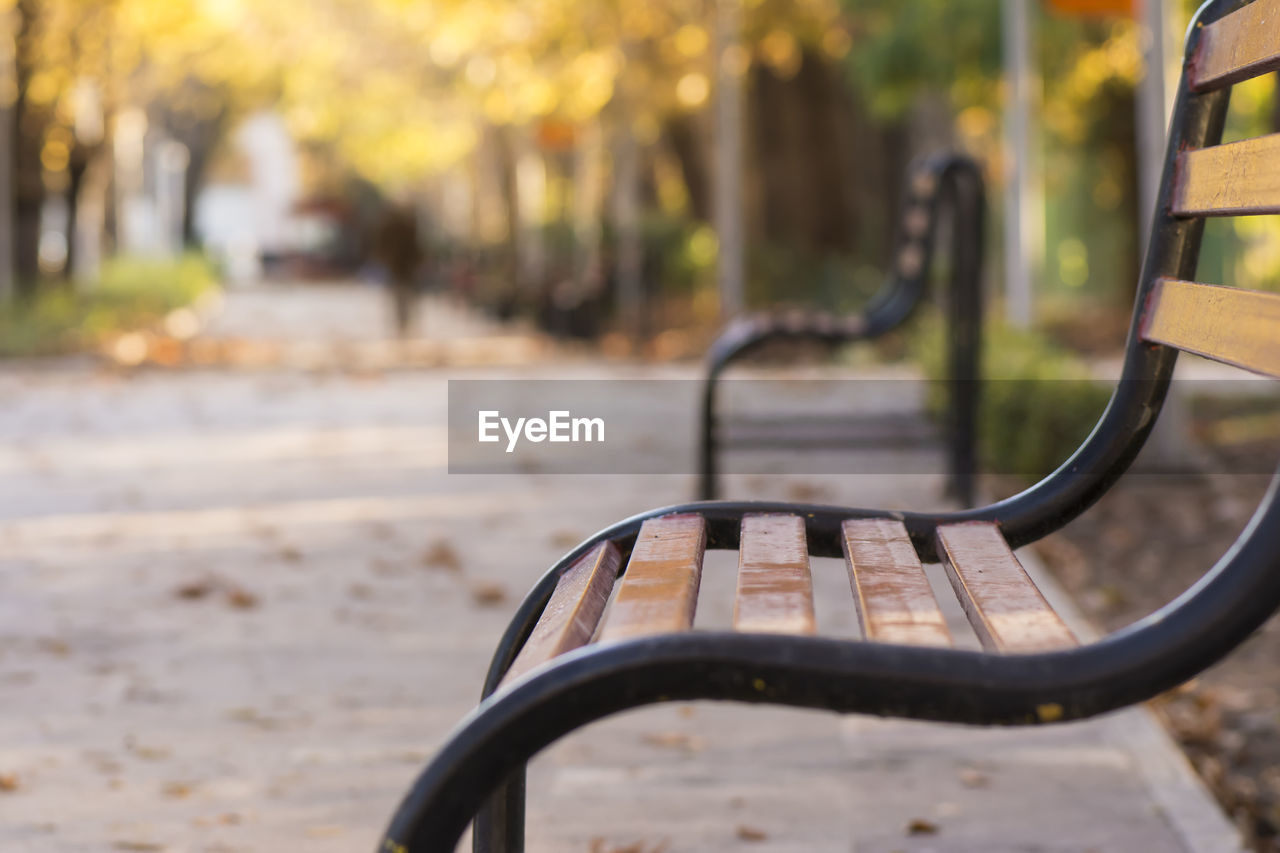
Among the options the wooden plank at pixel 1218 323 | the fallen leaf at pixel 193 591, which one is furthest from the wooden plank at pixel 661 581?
the fallen leaf at pixel 193 591

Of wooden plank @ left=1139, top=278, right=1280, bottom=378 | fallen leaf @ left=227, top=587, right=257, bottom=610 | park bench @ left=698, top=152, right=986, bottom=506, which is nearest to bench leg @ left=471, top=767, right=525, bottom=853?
wooden plank @ left=1139, top=278, right=1280, bottom=378

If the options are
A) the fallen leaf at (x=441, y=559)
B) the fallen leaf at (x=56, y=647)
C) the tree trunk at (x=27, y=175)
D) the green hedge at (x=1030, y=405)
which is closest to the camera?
the fallen leaf at (x=56, y=647)

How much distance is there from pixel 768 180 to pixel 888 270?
9.66 ft

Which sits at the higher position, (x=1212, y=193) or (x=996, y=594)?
(x=1212, y=193)

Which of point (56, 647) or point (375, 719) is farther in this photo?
point (56, 647)

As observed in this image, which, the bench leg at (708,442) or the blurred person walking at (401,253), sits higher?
the blurred person walking at (401,253)

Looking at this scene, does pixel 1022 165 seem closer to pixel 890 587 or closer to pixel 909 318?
pixel 909 318

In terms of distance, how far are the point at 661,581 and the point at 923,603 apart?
12.4 inches

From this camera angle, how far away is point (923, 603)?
2.02 metres

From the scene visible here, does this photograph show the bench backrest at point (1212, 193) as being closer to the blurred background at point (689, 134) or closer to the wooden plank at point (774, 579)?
the wooden plank at point (774, 579)

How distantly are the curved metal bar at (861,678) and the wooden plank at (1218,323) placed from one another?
0.28m

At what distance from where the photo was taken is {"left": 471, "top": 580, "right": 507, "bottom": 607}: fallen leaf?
18.2ft

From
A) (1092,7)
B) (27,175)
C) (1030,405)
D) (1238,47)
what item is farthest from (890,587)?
(27,175)

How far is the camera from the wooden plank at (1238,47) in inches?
83.0
